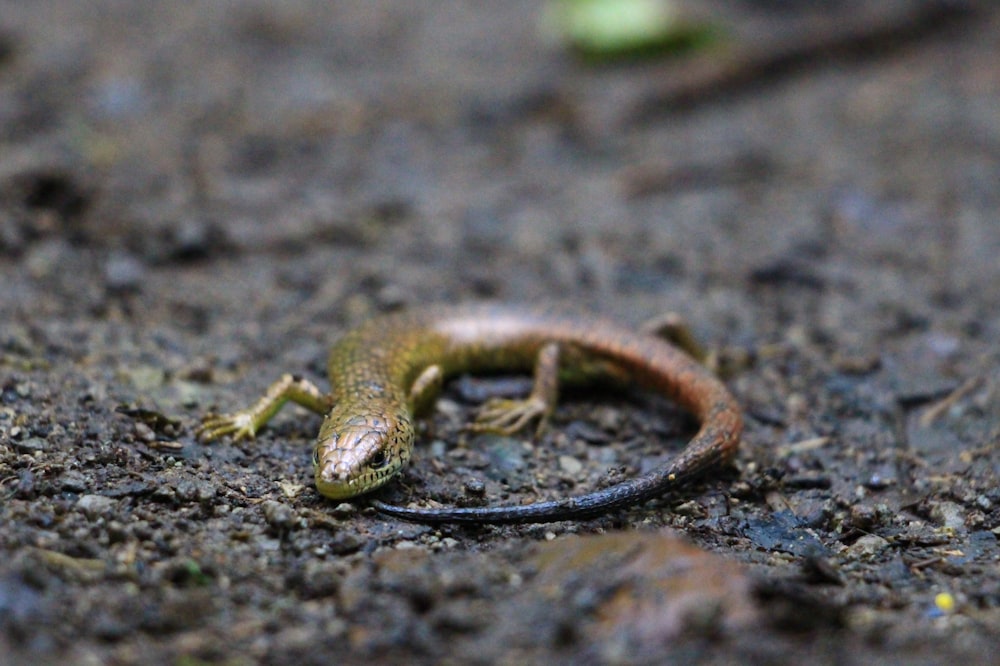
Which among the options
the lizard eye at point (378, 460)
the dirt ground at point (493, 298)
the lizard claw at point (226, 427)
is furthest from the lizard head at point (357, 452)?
the lizard claw at point (226, 427)

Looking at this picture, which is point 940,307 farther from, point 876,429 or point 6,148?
point 6,148

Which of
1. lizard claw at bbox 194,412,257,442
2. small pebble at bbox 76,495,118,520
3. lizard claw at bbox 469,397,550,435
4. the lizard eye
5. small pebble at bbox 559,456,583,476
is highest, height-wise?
lizard claw at bbox 194,412,257,442

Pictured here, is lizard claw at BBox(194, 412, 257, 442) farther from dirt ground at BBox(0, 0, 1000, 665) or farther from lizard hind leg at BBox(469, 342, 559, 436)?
lizard hind leg at BBox(469, 342, 559, 436)

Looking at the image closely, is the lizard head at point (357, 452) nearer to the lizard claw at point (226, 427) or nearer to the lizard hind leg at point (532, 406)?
the lizard claw at point (226, 427)

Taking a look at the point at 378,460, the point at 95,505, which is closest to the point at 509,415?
the point at 378,460

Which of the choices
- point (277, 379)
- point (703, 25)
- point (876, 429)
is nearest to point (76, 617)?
point (277, 379)

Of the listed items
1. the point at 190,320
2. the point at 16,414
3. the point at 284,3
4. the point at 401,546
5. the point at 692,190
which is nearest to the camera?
the point at 401,546

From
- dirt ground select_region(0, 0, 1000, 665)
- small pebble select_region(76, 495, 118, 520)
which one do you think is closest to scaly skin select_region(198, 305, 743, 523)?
dirt ground select_region(0, 0, 1000, 665)
